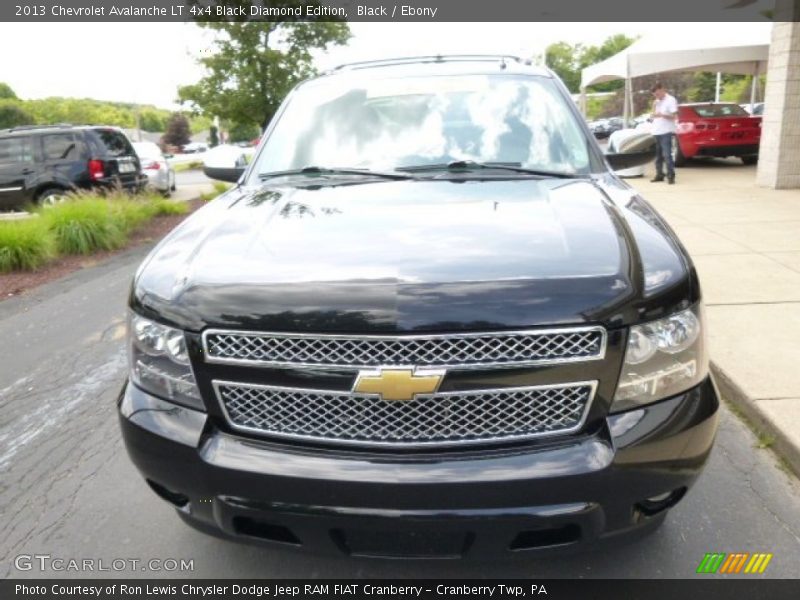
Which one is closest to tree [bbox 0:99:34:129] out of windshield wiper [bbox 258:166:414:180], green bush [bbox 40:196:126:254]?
green bush [bbox 40:196:126:254]

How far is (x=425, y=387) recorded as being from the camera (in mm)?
1876

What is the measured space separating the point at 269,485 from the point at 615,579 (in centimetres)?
129

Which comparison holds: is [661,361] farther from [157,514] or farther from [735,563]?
[157,514]

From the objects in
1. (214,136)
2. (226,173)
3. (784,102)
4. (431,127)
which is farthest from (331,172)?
(214,136)

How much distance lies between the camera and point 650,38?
60.5 ft

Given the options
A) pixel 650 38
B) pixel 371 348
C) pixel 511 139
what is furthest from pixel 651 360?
pixel 650 38

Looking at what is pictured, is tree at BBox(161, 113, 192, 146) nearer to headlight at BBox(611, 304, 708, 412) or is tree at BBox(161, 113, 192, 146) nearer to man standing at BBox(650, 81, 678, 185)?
man standing at BBox(650, 81, 678, 185)

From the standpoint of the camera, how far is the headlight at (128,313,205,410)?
2070 millimetres

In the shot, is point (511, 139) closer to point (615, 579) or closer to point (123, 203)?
point (615, 579)

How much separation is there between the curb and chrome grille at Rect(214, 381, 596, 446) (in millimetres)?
1755

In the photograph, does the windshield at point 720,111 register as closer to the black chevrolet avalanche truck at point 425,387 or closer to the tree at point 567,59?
the black chevrolet avalanche truck at point 425,387

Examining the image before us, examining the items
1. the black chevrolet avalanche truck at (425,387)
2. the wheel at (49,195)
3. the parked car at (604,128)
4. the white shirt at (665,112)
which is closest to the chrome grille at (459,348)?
the black chevrolet avalanche truck at (425,387)

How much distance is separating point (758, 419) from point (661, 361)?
6.07 ft

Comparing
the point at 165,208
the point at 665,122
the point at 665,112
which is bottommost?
the point at 165,208
